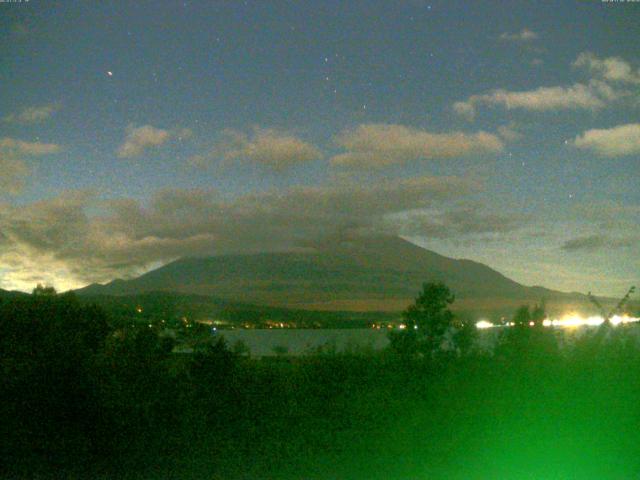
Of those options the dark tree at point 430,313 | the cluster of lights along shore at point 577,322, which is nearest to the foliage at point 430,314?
the dark tree at point 430,313

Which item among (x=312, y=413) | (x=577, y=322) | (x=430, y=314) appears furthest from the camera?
(x=430, y=314)

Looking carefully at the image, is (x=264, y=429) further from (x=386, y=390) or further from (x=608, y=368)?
(x=608, y=368)

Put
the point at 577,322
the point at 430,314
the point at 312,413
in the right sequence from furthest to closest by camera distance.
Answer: the point at 430,314 → the point at 577,322 → the point at 312,413

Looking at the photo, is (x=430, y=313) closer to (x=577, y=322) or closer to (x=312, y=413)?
(x=577, y=322)

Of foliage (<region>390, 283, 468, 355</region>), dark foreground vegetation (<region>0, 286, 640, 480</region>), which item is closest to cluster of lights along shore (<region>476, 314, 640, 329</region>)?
dark foreground vegetation (<region>0, 286, 640, 480</region>)

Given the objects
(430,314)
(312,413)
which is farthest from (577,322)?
(312,413)

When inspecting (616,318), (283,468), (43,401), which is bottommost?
(283,468)

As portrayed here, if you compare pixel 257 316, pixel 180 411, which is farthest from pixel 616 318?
pixel 257 316

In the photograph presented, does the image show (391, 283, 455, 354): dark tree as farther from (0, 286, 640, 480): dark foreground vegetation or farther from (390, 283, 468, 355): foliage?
(0, 286, 640, 480): dark foreground vegetation
